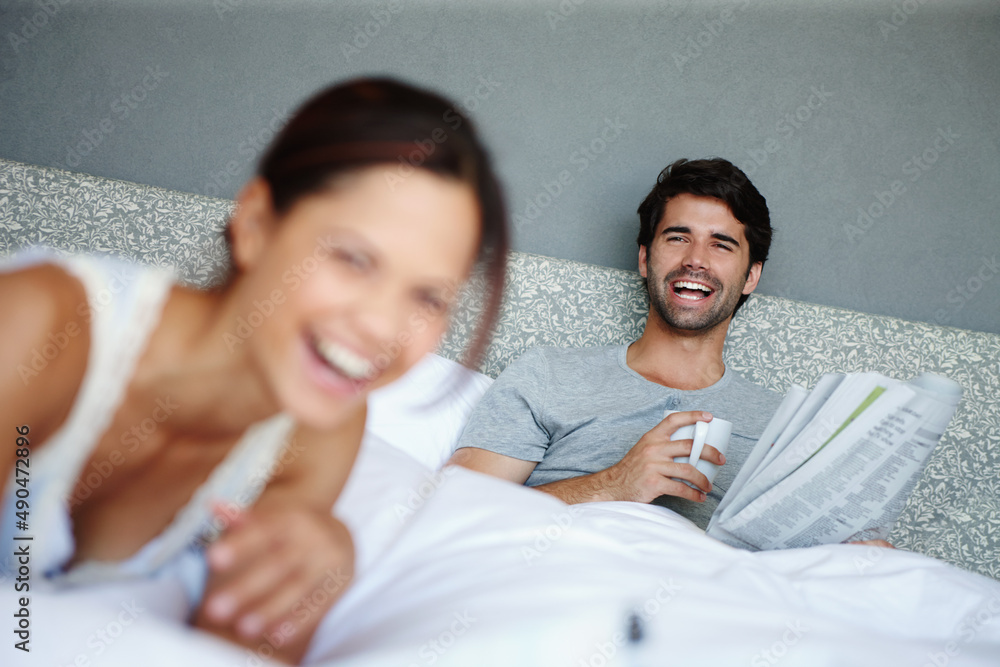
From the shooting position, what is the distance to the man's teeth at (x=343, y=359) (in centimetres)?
38

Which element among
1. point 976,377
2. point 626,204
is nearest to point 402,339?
point 626,204

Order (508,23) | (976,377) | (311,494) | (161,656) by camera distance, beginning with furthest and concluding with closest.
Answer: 1. (508,23)
2. (976,377)
3. (311,494)
4. (161,656)

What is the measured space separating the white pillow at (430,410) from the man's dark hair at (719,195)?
0.50 meters

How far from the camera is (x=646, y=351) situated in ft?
3.90

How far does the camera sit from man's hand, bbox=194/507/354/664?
35cm

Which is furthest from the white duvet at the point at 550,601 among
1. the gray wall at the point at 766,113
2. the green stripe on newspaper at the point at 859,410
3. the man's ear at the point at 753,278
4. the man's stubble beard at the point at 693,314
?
the gray wall at the point at 766,113

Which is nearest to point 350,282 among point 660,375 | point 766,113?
point 660,375

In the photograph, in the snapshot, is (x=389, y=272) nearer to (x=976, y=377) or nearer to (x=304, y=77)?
(x=304, y=77)

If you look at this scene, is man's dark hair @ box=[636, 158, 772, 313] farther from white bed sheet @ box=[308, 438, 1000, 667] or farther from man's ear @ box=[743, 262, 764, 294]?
white bed sheet @ box=[308, 438, 1000, 667]

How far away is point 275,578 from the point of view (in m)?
0.37

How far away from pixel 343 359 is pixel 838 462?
1.79 feet

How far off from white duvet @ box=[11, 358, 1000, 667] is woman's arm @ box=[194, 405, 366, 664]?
0.5 inches

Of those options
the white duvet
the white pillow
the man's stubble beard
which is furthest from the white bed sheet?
the man's stubble beard

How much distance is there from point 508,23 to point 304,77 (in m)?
0.44
